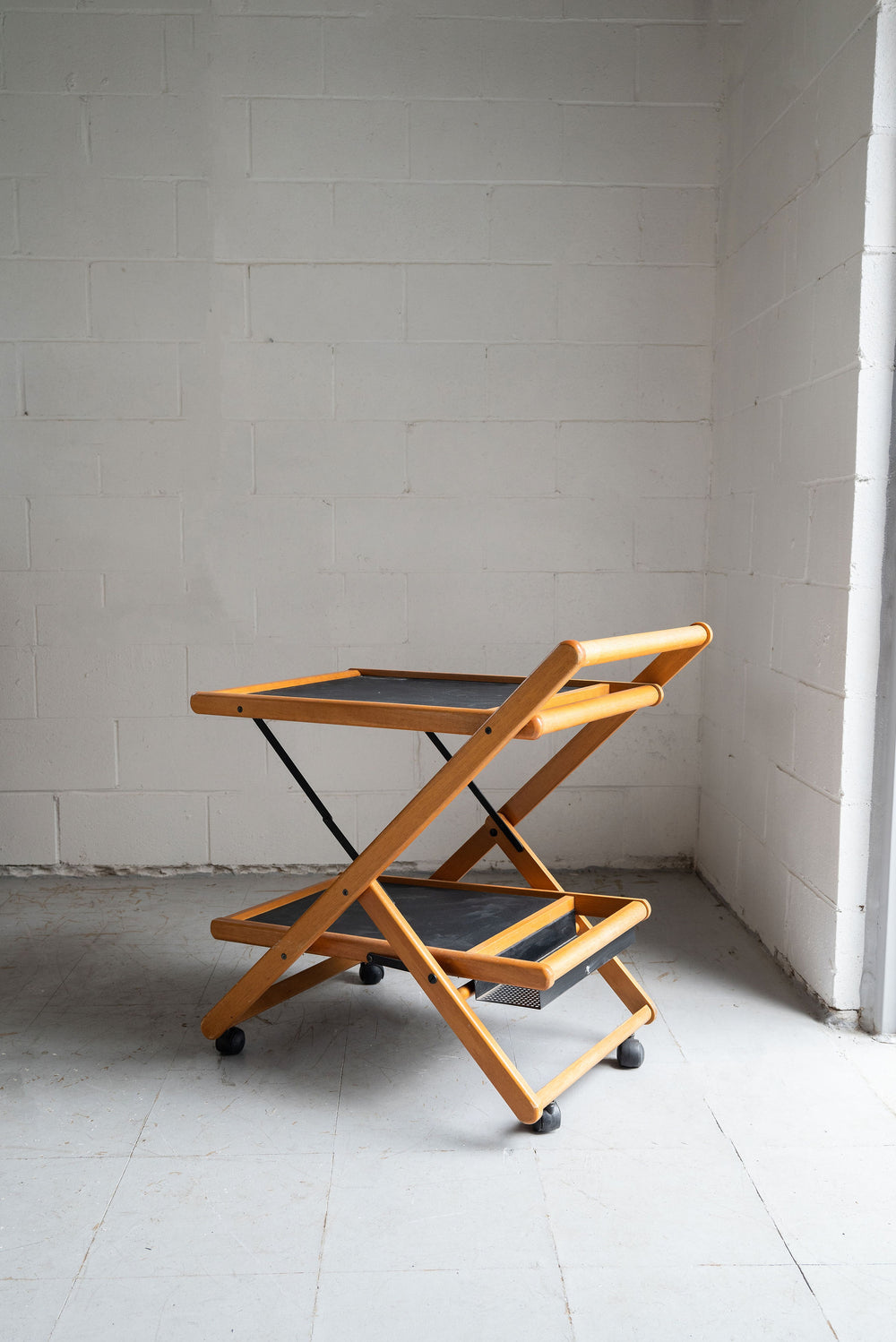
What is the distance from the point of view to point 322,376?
325 centimetres

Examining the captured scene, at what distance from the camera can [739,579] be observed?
9.98 feet

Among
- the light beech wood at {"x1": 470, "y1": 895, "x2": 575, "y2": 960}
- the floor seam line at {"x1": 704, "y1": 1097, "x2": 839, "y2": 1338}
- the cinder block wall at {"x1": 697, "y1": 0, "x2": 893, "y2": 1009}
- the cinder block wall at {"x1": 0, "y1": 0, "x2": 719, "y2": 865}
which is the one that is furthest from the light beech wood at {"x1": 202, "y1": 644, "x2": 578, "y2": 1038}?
the cinder block wall at {"x1": 0, "y1": 0, "x2": 719, "y2": 865}

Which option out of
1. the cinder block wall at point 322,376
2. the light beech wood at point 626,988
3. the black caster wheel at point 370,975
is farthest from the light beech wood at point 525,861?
the cinder block wall at point 322,376

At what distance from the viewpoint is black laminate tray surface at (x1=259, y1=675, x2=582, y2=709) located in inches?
79.3

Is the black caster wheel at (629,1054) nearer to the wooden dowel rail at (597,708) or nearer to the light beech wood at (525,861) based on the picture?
the light beech wood at (525,861)

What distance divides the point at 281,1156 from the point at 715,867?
1.82 metres

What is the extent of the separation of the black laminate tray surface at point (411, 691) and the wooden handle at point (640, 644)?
9.9 inches

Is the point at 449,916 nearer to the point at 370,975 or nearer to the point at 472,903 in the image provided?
the point at 472,903

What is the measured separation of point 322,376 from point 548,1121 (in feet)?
7.36

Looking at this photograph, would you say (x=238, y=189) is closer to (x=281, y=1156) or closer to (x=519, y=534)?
(x=519, y=534)

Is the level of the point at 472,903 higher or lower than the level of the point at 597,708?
lower

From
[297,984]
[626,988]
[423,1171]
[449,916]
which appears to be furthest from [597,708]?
[297,984]

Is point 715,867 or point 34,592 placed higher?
point 34,592

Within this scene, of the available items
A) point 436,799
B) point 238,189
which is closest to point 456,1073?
point 436,799
